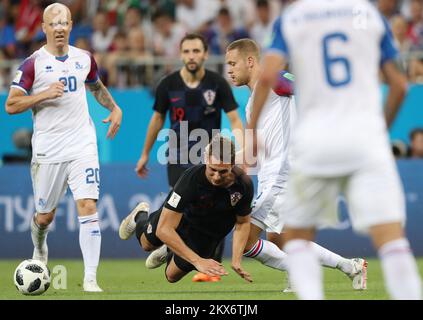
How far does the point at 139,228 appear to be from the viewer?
38.2 feet

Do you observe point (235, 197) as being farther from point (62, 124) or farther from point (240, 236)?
point (62, 124)

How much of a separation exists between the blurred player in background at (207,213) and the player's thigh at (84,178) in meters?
0.75

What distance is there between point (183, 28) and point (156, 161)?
141 inches

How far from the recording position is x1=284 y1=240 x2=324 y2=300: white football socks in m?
6.57

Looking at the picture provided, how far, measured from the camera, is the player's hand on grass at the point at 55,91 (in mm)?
10230

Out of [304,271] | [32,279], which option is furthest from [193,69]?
[304,271]

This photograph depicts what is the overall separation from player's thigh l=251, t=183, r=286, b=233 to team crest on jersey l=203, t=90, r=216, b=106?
2.72m

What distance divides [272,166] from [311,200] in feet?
12.5

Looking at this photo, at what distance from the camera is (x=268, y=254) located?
34.0 feet

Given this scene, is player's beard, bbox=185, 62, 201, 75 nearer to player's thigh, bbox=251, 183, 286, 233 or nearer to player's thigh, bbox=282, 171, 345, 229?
player's thigh, bbox=251, 183, 286, 233

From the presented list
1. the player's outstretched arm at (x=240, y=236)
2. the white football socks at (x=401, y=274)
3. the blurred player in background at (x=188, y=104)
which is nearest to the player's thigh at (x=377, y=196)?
the white football socks at (x=401, y=274)

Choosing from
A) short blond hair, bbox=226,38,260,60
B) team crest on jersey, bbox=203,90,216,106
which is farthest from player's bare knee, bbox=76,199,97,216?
team crest on jersey, bbox=203,90,216,106

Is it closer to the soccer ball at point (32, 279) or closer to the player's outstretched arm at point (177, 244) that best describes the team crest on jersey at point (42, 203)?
the soccer ball at point (32, 279)
